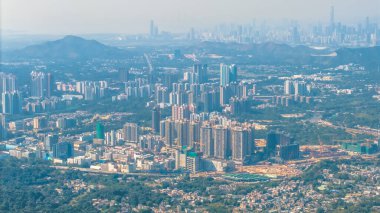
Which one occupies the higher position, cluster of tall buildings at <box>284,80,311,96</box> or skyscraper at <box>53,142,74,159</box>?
cluster of tall buildings at <box>284,80,311,96</box>

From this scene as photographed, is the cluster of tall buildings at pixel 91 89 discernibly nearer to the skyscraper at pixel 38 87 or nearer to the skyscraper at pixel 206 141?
the skyscraper at pixel 38 87

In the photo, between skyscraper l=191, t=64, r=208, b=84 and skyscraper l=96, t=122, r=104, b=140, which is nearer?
skyscraper l=96, t=122, r=104, b=140

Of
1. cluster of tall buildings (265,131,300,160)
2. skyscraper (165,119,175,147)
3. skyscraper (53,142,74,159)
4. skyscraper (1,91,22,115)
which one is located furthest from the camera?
skyscraper (1,91,22,115)

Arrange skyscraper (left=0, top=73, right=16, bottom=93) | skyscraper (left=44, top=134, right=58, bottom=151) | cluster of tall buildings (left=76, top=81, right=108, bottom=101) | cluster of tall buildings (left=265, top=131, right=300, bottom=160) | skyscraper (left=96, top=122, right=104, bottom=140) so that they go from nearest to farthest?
cluster of tall buildings (left=265, top=131, right=300, bottom=160), skyscraper (left=44, top=134, right=58, bottom=151), skyscraper (left=96, top=122, right=104, bottom=140), cluster of tall buildings (left=76, top=81, right=108, bottom=101), skyscraper (left=0, top=73, right=16, bottom=93)

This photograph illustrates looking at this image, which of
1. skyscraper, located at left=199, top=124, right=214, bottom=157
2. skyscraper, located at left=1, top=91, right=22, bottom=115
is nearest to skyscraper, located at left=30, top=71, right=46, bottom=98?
skyscraper, located at left=1, top=91, right=22, bottom=115

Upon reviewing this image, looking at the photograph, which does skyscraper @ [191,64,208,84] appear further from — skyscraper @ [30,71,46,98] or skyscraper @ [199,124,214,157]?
skyscraper @ [199,124,214,157]

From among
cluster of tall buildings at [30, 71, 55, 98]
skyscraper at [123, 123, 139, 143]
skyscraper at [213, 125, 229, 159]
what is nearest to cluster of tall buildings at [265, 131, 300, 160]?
skyscraper at [213, 125, 229, 159]

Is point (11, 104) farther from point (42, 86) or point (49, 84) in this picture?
point (49, 84)

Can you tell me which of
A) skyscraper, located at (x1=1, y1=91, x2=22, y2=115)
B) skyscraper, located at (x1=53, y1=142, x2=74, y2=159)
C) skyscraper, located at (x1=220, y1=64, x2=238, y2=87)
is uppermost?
skyscraper, located at (x1=220, y1=64, x2=238, y2=87)

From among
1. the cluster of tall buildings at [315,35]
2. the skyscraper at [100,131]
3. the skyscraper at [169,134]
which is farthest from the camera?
the cluster of tall buildings at [315,35]

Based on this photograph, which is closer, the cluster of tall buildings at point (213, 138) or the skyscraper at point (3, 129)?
the cluster of tall buildings at point (213, 138)

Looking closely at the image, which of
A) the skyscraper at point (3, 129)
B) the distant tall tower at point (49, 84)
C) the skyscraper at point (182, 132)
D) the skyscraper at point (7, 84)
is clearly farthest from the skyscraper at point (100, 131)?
the skyscraper at point (7, 84)

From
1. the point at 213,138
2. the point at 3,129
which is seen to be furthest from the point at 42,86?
the point at 213,138
